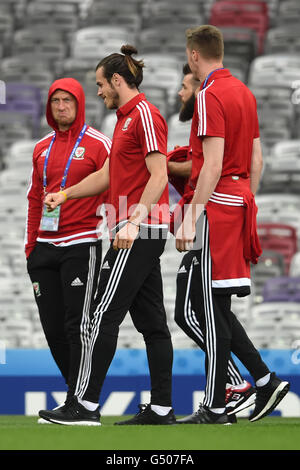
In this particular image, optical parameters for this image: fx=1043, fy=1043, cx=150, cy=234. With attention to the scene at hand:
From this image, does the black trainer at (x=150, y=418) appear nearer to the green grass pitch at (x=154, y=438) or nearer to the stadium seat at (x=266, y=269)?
the green grass pitch at (x=154, y=438)

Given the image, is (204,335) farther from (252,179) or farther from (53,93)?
(53,93)

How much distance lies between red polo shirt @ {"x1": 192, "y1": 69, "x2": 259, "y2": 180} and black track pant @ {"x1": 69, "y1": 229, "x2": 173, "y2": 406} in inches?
16.1

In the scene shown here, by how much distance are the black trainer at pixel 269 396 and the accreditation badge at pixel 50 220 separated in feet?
3.90

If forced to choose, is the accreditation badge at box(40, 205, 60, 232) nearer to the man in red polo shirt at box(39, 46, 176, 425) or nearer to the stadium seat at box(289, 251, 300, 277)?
the man in red polo shirt at box(39, 46, 176, 425)

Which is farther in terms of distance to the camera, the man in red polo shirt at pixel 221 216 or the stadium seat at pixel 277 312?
the stadium seat at pixel 277 312

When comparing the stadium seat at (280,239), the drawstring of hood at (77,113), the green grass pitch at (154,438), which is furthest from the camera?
the stadium seat at (280,239)

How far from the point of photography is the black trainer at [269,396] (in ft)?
14.2

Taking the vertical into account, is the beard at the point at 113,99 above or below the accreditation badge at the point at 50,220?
above

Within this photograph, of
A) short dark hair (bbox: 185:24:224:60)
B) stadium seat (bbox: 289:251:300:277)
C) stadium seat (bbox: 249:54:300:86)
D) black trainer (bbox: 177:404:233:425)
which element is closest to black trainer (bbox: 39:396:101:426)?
black trainer (bbox: 177:404:233:425)

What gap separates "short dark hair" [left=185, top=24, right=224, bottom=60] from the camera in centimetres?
423

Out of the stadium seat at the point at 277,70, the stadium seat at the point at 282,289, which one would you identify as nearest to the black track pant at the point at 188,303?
the stadium seat at the point at 282,289

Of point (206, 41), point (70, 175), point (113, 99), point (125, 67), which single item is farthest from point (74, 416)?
point (206, 41)

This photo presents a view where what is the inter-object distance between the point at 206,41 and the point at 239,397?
5.02 ft
